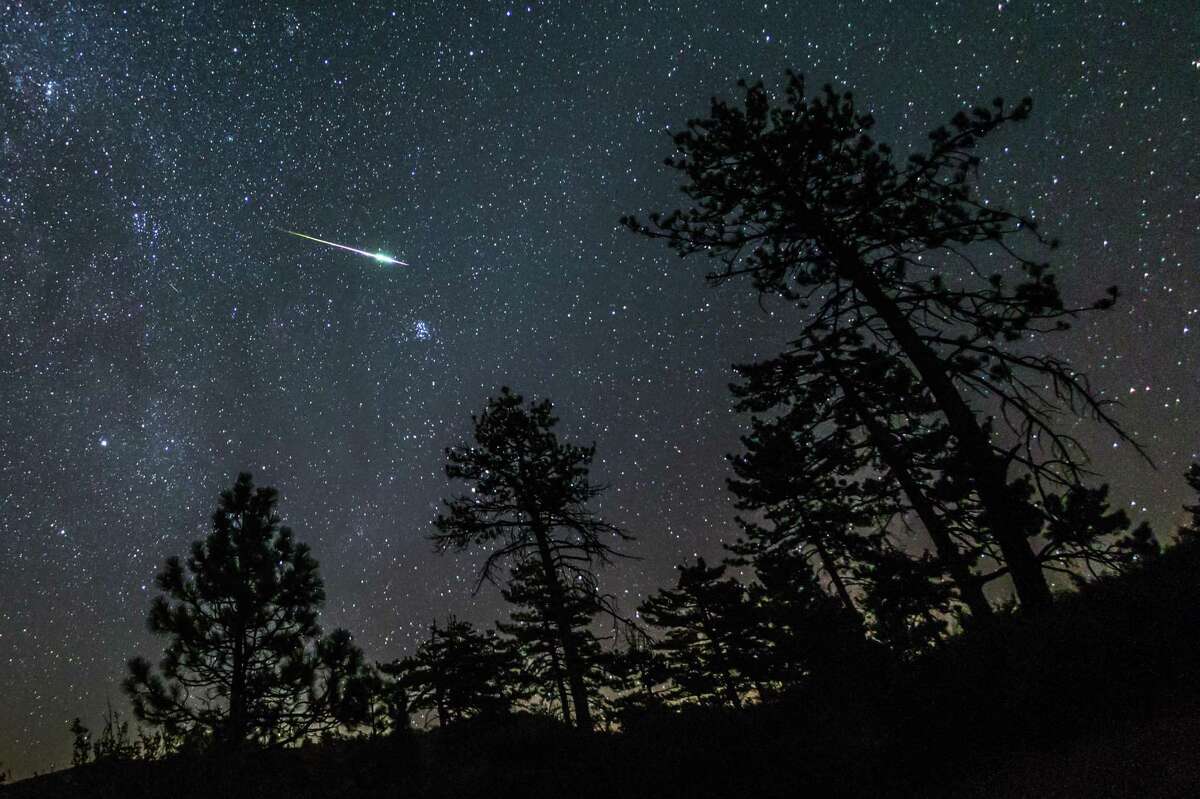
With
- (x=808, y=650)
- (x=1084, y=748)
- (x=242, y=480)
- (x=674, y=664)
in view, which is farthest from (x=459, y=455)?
(x=674, y=664)

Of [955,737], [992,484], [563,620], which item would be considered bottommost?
[955,737]

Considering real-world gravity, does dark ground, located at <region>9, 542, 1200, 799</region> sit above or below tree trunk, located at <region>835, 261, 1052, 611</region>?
below

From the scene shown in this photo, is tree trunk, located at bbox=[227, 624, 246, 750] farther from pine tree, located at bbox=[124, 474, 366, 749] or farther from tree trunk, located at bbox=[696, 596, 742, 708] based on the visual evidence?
tree trunk, located at bbox=[696, 596, 742, 708]

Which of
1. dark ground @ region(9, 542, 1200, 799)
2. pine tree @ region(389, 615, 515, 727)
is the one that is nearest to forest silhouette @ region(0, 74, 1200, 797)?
dark ground @ region(9, 542, 1200, 799)

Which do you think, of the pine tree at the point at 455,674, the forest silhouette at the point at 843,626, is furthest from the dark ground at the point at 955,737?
the pine tree at the point at 455,674

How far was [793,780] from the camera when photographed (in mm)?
6109

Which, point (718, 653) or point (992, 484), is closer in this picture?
point (992, 484)

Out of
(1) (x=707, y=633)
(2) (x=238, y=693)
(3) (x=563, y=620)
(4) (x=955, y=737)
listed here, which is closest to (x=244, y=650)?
(2) (x=238, y=693)

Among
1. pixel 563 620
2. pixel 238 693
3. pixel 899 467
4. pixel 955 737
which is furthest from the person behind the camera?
pixel 563 620

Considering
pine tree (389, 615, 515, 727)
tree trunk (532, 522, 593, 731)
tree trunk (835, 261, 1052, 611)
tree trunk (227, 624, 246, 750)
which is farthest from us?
pine tree (389, 615, 515, 727)

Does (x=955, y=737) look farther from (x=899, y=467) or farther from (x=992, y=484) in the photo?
(x=899, y=467)

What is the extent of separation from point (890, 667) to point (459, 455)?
1036 cm

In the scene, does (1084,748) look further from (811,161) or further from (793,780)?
(811,161)

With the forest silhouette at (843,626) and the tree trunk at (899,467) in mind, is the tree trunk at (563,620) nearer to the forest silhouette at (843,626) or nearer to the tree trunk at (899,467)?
the forest silhouette at (843,626)
